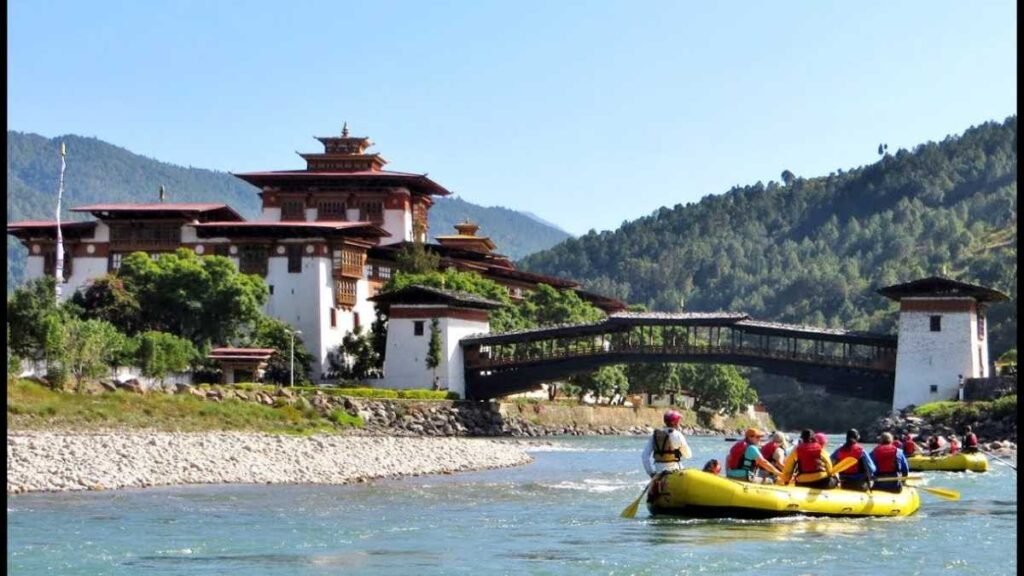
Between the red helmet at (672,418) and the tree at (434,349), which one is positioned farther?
the tree at (434,349)

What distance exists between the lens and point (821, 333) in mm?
77875

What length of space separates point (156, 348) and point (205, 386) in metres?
5.48

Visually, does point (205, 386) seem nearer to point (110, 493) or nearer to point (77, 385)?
point (77, 385)

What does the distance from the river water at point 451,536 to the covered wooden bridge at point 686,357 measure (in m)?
42.2

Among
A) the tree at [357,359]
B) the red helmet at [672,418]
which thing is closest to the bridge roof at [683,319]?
the tree at [357,359]

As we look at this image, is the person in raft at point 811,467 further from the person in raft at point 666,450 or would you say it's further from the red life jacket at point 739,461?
the person in raft at point 666,450

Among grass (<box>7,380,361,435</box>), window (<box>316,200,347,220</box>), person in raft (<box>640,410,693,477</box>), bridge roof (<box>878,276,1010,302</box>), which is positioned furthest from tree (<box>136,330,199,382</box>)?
person in raft (<box>640,410,693,477</box>)

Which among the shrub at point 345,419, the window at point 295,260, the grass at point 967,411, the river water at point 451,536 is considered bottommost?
the river water at point 451,536

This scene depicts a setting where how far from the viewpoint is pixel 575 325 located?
83.1 m

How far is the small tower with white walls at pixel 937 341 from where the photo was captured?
73.9m

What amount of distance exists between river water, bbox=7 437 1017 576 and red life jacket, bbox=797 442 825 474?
1.06m

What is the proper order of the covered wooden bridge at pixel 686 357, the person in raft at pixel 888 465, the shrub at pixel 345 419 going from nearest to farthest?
the person in raft at pixel 888 465 → the shrub at pixel 345 419 → the covered wooden bridge at pixel 686 357

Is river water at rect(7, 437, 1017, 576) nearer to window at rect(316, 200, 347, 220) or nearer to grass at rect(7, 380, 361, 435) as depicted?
grass at rect(7, 380, 361, 435)

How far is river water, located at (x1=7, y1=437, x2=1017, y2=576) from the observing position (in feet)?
66.9
